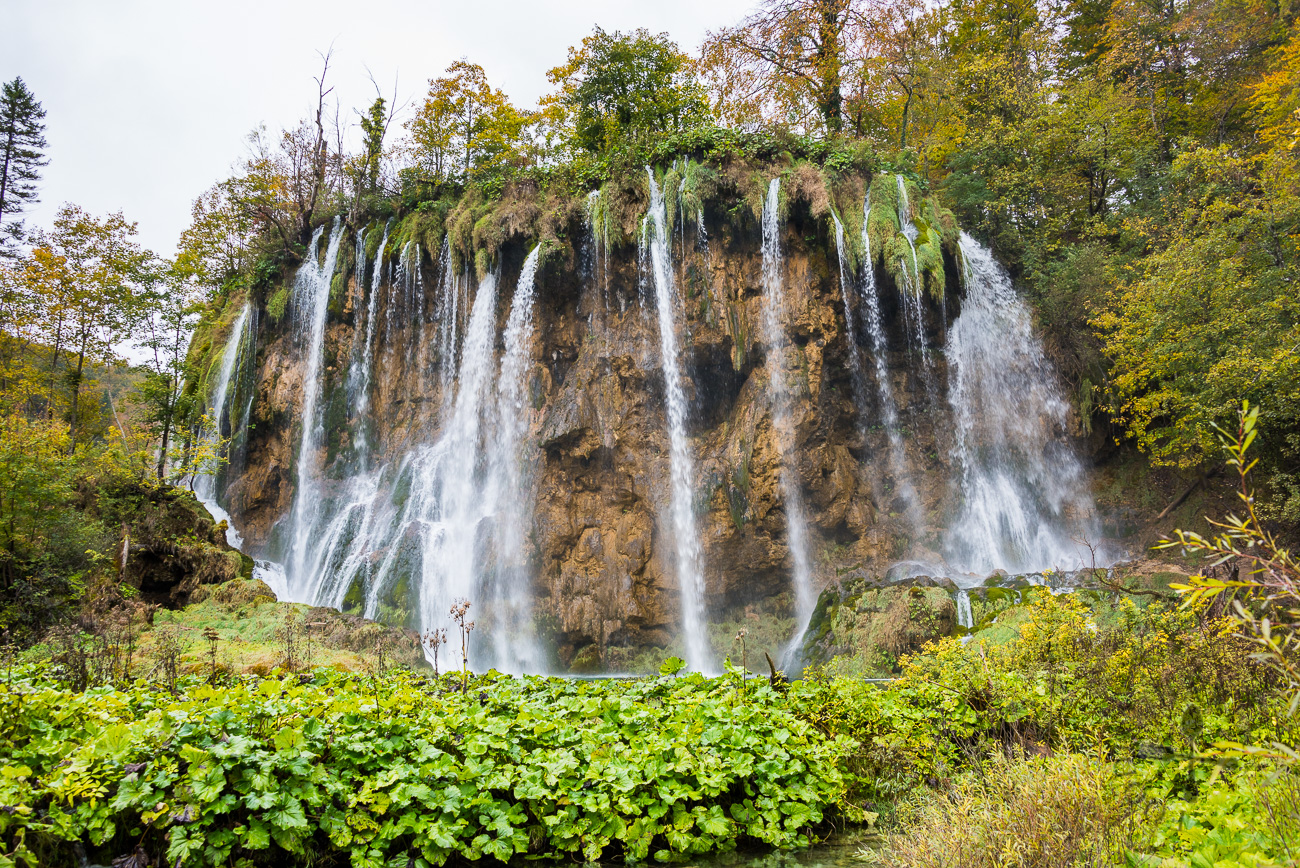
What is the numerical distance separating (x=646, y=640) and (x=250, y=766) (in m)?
13.4

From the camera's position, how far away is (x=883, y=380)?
18.3 meters

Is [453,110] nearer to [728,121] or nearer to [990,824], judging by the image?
[728,121]

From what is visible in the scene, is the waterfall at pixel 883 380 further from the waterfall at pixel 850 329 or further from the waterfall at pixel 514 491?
the waterfall at pixel 514 491

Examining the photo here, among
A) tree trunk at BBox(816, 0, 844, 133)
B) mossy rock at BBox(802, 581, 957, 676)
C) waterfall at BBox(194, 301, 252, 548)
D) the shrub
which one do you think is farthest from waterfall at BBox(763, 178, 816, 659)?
waterfall at BBox(194, 301, 252, 548)

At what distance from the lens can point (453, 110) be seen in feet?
86.0

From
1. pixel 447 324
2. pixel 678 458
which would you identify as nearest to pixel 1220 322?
pixel 678 458

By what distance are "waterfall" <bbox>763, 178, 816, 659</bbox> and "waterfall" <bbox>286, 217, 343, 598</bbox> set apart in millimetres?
14616

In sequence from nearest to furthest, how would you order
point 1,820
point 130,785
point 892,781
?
point 1,820 → point 130,785 → point 892,781

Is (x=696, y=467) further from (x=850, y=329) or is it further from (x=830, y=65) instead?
(x=830, y=65)

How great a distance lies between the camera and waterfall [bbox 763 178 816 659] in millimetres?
16578

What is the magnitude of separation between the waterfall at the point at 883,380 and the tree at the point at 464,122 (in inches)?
603

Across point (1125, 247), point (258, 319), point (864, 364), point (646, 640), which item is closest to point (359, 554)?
point (646, 640)

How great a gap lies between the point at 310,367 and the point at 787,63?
770 inches

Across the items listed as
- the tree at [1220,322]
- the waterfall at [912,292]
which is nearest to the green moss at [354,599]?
the waterfall at [912,292]
